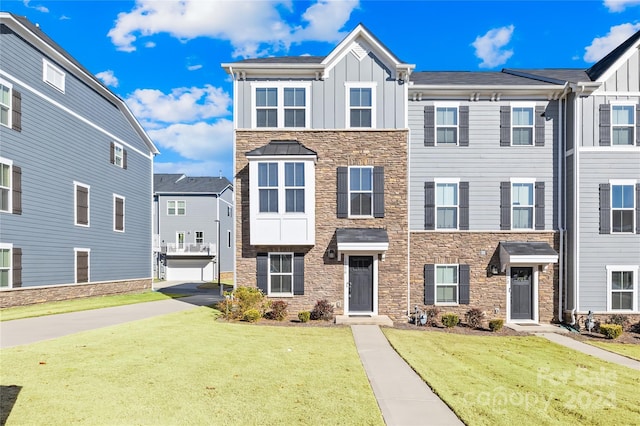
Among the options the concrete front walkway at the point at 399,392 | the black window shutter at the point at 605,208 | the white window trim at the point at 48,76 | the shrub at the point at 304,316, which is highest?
the white window trim at the point at 48,76

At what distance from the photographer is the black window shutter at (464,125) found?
1788 cm

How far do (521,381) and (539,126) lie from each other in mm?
12459

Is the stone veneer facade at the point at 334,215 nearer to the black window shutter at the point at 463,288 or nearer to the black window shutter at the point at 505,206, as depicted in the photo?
the black window shutter at the point at 463,288

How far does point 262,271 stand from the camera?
16844 millimetres

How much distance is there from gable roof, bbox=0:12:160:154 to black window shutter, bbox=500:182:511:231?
21237 millimetres

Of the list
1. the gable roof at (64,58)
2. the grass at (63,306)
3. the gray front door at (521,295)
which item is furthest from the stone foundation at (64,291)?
the gray front door at (521,295)

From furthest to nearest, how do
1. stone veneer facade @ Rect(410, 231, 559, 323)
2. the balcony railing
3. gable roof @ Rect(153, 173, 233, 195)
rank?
gable roof @ Rect(153, 173, 233, 195)
the balcony railing
stone veneer facade @ Rect(410, 231, 559, 323)

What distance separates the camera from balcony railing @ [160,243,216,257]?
44.1m

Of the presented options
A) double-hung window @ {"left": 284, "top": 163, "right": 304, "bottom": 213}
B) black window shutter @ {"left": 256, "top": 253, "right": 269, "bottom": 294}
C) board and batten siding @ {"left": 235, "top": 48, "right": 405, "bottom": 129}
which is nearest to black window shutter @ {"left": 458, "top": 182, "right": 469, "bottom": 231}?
board and batten siding @ {"left": 235, "top": 48, "right": 405, "bottom": 129}

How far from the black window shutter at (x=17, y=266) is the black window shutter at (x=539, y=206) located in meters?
21.6

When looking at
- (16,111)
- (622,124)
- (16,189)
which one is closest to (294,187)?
(16,189)

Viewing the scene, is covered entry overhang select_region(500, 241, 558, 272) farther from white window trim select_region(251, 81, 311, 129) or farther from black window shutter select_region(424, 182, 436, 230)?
white window trim select_region(251, 81, 311, 129)

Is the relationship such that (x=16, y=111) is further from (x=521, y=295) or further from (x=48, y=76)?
(x=521, y=295)

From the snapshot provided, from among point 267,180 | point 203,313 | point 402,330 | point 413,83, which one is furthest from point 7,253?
point 413,83
